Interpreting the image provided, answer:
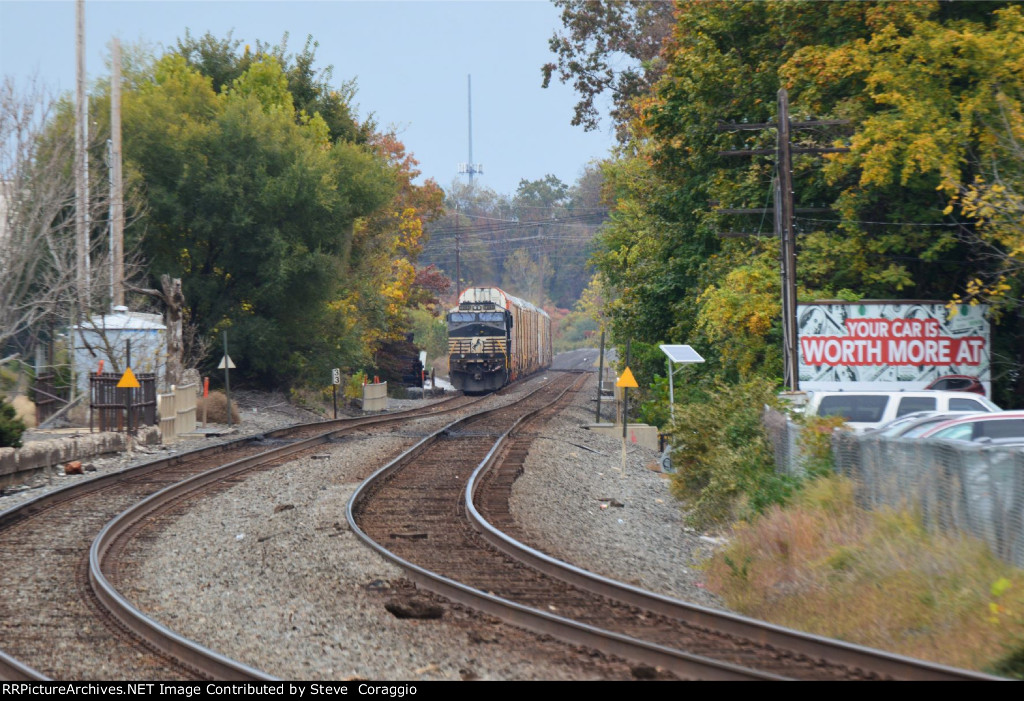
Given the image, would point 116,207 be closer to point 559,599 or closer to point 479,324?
point 479,324

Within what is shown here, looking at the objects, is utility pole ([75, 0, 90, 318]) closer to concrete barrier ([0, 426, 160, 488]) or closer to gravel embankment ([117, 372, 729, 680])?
concrete barrier ([0, 426, 160, 488])

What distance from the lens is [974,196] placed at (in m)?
17.8

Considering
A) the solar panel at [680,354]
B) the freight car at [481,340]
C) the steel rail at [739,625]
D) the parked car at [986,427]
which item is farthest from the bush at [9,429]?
the freight car at [481,340]

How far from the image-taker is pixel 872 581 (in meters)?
9.49

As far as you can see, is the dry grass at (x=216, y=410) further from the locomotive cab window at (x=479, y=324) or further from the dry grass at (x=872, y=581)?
the dry grass at (x=872, y=581)

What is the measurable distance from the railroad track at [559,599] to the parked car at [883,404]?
17.7 feet

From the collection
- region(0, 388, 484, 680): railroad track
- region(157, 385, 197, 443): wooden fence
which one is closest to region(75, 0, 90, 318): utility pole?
region(157, 385, 197, 443): wooden fence

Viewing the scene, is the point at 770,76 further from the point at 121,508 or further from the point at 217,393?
the point at 217,393

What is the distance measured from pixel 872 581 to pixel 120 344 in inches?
964

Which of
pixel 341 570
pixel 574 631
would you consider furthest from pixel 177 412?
pixel 574 631

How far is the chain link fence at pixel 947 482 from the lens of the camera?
27.1 feet

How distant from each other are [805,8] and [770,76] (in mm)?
1766

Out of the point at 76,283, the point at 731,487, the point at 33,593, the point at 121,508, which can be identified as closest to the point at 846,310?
the point at 731,487

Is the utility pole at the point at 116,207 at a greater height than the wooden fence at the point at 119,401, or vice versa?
the utility pole at the point at 116,207
